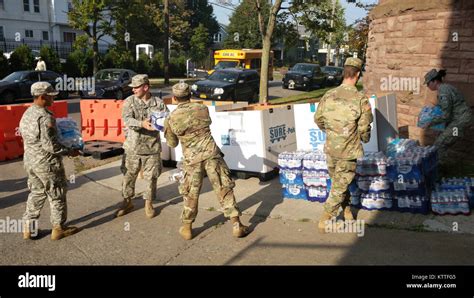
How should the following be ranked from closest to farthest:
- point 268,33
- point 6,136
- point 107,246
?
point 107,246 → point 6,136 → point 268,33

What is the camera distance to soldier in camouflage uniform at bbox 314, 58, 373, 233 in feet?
16.8

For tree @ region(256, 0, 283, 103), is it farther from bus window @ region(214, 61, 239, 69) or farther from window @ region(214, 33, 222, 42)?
window @ region(214, 33, 222, 42)

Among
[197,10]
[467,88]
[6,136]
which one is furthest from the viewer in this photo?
[197,10]

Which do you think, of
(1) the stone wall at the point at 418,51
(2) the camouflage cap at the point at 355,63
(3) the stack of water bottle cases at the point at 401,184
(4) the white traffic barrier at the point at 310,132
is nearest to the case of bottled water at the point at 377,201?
(3) the stack of water bottle cases at the point at 401,184

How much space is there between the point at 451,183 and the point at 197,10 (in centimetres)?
7253

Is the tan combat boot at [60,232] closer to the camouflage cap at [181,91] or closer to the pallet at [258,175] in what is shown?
the camouflage cap at [181,91]

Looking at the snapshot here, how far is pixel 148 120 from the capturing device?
19.6 ft

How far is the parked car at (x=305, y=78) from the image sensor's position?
2788 cm

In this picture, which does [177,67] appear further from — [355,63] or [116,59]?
[355,63]

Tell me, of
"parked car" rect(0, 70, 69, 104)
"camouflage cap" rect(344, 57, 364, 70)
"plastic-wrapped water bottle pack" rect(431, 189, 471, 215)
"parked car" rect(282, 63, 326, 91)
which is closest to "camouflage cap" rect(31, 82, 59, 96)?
"camouflage cap" rect(344, 57, 364, 70)

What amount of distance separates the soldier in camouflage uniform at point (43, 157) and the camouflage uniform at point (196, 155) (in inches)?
54.8

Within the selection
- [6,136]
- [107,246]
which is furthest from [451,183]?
[6,136]

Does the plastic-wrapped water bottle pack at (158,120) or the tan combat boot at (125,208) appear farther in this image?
the tan combat boot at (125,208)
